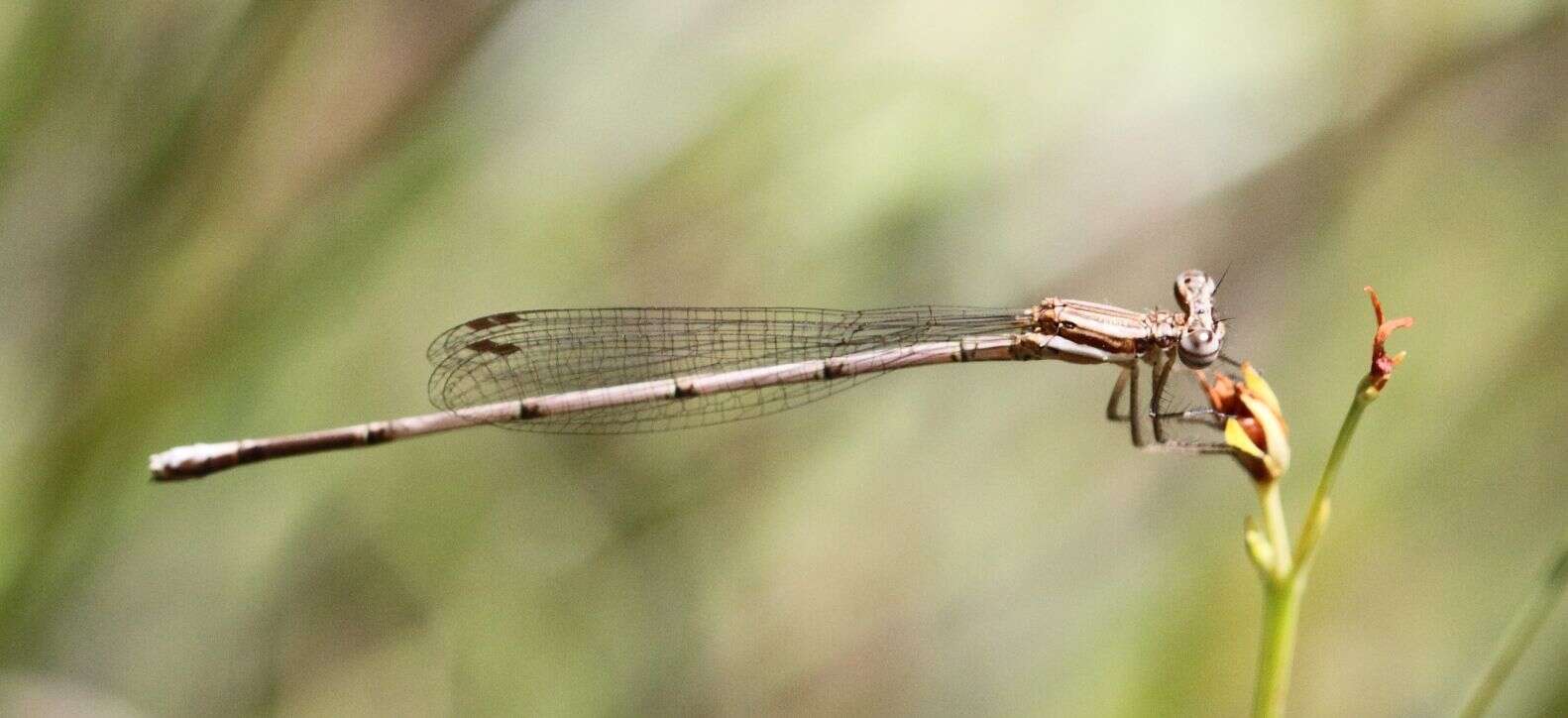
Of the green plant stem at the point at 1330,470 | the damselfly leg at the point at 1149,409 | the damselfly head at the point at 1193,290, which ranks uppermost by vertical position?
the damselfly head at the point at 1193,290

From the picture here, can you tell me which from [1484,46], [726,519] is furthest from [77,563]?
[1484,46]

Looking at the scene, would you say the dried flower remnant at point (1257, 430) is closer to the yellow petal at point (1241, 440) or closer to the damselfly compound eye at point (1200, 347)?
the yellow petal at point (1241, 440)

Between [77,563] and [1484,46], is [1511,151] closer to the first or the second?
[1484,46]

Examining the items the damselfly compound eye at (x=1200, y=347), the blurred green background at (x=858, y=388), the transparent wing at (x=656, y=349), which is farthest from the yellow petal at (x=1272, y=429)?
the transparent wing at (x=656, y=349)

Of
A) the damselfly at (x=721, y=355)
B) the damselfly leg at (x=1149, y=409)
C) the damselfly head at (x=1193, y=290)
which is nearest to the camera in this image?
the damselfly leg at (x=1149, y=409)

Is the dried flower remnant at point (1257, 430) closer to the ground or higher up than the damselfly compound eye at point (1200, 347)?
closer to the ground

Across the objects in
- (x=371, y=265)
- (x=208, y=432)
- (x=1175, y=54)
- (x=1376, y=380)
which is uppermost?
(x=1175, y=54)

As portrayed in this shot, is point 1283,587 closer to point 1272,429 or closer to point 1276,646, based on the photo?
point 1276,646

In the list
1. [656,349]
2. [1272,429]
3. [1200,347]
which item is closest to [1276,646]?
[1272,429]
